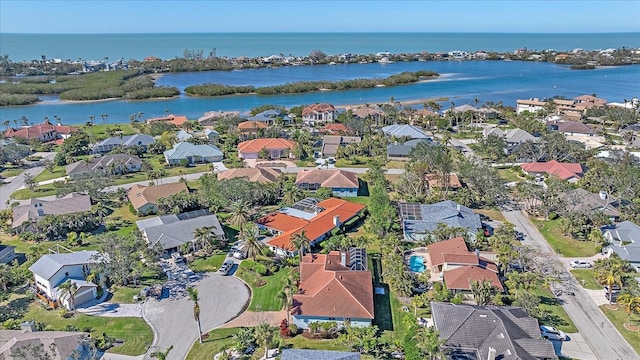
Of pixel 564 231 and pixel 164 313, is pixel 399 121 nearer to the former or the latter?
pixel 564 231

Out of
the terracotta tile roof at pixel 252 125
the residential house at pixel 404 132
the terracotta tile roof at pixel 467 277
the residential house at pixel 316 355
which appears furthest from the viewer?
the terracotta tile roof at pixel 252 125

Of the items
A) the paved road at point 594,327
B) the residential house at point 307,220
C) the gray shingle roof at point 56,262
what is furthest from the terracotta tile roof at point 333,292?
the gray shingle roof at point 56,262

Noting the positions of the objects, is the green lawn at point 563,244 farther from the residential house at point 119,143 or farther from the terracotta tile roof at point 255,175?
the residential house at point 119,143

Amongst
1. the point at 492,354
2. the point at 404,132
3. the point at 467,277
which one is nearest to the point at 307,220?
the point at 467,277

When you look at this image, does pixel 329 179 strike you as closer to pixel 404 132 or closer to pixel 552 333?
pixel 404 132

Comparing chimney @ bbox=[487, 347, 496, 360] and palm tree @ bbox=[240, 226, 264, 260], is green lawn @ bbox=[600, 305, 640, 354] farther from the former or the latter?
palm tree @ bbox=[240, 226, 264, 260]

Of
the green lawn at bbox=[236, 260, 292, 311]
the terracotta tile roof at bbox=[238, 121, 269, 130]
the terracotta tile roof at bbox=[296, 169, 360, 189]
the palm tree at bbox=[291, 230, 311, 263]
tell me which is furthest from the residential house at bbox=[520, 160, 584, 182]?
the terracotta tile roof at bbox=[238, 121, 269, 130]
